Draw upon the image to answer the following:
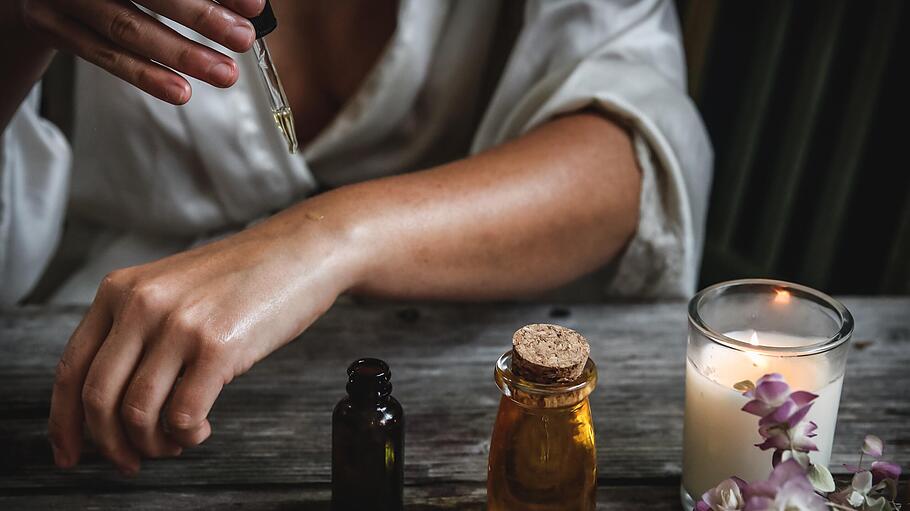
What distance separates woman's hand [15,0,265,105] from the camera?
0.59 meters

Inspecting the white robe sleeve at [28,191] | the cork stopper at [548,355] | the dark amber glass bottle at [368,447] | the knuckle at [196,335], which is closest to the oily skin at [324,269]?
the knuckle at [196,335]

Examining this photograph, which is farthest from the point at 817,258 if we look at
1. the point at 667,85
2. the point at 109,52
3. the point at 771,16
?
the point at 109,52

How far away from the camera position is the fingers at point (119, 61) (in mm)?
616

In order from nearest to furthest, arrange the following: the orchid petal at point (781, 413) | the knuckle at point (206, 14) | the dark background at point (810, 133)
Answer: the orchid petal at point (781, 413) → the knuckle at point (206, 14) → the dark background at point (810, 133)

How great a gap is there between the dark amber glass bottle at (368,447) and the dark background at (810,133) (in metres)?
0.92

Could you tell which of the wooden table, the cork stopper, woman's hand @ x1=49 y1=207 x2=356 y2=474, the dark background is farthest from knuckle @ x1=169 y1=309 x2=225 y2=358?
the dark background

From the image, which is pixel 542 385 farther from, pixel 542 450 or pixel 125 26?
pixel 125 26

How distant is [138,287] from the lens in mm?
638

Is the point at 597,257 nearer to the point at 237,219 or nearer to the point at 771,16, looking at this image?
the point at 237,219

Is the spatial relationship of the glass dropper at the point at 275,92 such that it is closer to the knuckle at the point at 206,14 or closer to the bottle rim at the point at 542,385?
the knuckle at the point at 206,14

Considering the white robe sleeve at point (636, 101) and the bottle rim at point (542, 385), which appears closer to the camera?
the bottle rim at point (542, 385)

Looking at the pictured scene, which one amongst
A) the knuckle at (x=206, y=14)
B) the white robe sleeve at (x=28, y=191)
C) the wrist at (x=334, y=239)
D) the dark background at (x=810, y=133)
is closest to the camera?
the knuckle at (x=206, y=14)

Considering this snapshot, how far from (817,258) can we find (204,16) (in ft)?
3.53

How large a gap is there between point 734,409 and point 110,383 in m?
0.41
